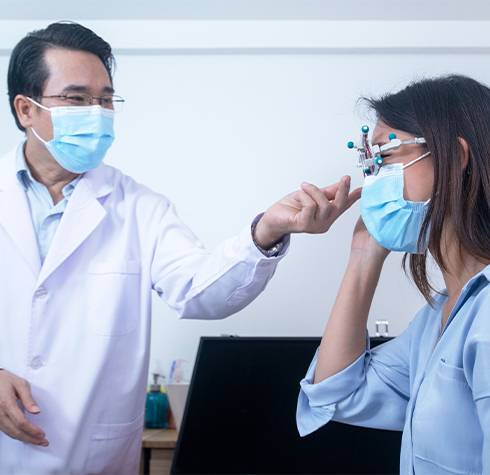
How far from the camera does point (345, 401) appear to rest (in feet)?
4.52

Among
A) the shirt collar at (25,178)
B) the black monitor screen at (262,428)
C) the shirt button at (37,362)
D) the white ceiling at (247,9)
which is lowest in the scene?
the black monitor screen at (262,428)

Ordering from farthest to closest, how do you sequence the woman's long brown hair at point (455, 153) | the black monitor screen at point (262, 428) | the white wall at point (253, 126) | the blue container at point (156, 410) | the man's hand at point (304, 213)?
the white wall at point (253, 126) → the blue container at point (156, 410) → the black monitor screen at point (262, 428) → the man's hand at point (304, 213) → the woman's long brown hair at point (455, 153)

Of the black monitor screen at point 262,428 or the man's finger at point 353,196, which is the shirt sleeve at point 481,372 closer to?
the man's finger at point 353,196

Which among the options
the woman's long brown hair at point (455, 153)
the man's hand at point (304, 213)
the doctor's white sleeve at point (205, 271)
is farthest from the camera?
the doctor's white sleeve at point (205, 271)

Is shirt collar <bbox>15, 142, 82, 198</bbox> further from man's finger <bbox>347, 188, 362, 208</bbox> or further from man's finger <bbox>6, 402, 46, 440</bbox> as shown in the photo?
man's finger <bbox>347, 188, 362, 208</bbox>

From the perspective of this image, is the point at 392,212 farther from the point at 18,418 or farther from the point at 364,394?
the point at 18,418

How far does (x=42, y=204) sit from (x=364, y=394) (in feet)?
3.12

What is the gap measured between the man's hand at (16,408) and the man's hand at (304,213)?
0.58m

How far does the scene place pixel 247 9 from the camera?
8.14ft

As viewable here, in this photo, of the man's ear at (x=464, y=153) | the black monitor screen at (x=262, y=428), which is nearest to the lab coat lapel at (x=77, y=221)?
the black monitor screen at (x=262, y=428)

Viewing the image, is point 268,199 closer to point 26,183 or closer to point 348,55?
point 348,55

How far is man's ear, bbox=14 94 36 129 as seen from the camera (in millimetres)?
1785

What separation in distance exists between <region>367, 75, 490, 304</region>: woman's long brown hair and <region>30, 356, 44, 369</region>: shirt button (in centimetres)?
92

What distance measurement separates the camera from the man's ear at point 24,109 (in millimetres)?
1785
